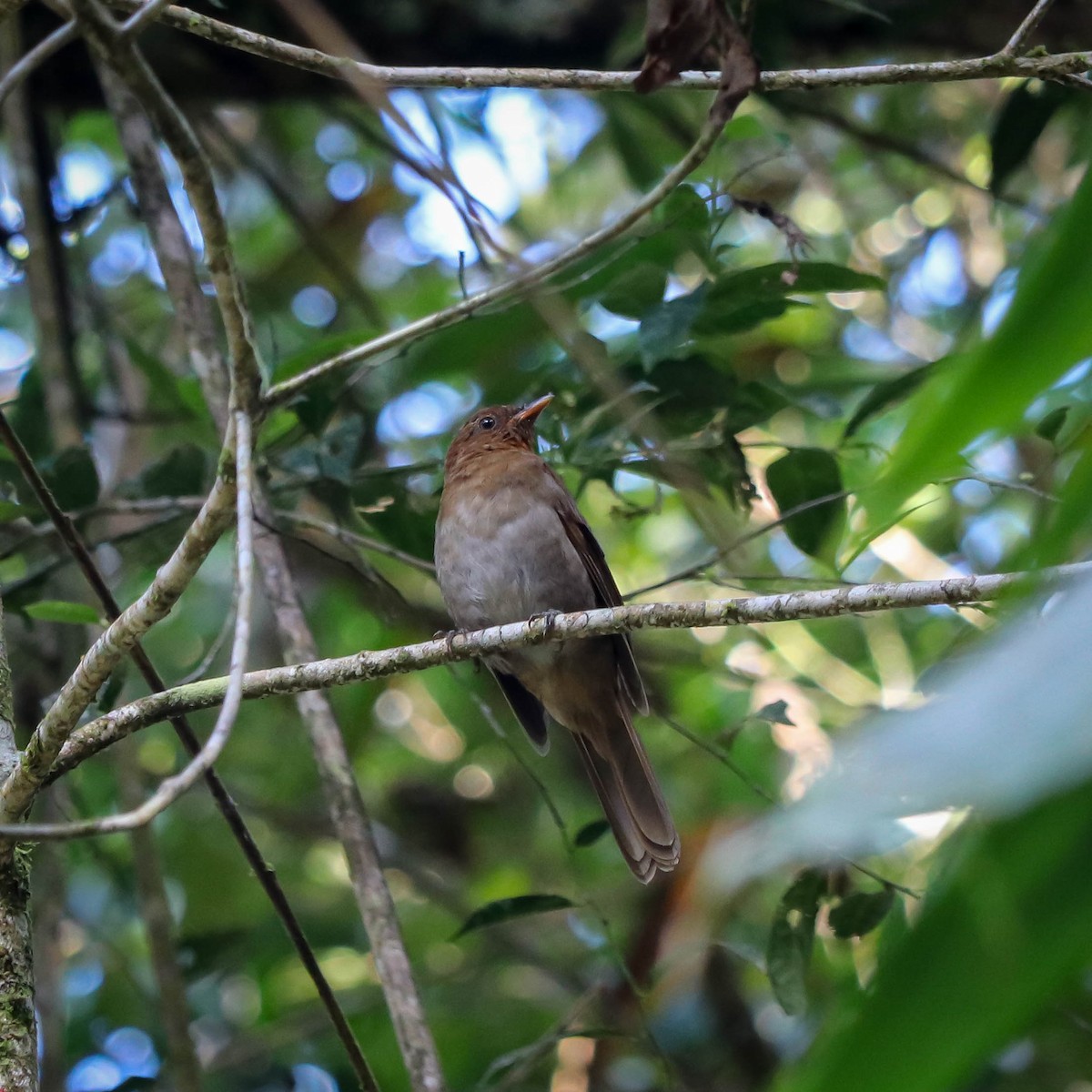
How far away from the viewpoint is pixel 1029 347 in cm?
79

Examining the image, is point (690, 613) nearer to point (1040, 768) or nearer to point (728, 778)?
point (1040, 768)

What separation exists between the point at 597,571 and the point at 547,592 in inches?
8.3

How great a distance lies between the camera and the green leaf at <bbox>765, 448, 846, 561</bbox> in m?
3.81

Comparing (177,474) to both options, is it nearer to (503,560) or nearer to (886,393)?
(503,560)

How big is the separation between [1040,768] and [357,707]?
5.55 metres

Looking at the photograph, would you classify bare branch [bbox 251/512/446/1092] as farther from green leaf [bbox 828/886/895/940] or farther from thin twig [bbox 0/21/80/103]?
thin twig [bbox 0/21/80/103]

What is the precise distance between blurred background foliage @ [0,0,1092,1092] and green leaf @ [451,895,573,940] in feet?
0.09

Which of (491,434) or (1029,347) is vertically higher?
(491,434)

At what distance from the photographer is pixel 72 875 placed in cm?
641

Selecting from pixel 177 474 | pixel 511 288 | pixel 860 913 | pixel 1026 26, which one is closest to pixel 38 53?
pixel 511 288

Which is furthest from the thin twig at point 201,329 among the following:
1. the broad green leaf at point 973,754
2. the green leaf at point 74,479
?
the broad green leaf at point 973,754

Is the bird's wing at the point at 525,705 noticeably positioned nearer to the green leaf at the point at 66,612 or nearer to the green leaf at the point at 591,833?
the green leaf at the point at 591,833

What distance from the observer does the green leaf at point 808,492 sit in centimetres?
381

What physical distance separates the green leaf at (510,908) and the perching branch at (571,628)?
103 cm
